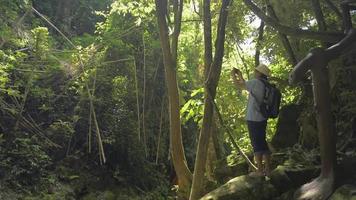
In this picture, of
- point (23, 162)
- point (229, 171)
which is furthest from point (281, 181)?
point (23, 162)

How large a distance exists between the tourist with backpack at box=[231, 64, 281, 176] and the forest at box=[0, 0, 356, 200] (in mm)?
25

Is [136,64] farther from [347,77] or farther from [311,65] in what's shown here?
[311,65]

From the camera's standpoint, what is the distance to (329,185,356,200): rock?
4039 mm

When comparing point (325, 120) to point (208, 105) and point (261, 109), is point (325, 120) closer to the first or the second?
point (261, 109)

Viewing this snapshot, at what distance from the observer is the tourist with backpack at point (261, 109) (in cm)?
539

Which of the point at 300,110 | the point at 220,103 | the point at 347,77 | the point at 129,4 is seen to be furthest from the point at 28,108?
the point at 347,77

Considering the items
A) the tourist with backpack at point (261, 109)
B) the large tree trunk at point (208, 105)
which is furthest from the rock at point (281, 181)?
the large tree trunk at point (208, 105)

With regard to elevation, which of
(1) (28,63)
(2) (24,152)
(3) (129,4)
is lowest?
(2) (24,152)

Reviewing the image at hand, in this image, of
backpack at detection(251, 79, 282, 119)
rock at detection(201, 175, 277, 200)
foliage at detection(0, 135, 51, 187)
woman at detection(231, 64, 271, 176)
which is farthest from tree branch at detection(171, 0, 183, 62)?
foliage at detection(0, 135, 51, 187)

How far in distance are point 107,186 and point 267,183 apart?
20.3 ft

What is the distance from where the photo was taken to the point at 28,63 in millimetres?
10352

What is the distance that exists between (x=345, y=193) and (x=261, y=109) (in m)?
1.56

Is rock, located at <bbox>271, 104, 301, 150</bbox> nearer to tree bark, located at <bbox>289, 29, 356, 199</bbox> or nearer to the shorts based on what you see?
the shorts

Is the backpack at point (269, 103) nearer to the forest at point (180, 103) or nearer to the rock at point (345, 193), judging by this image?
the forest at point (180, 103)
